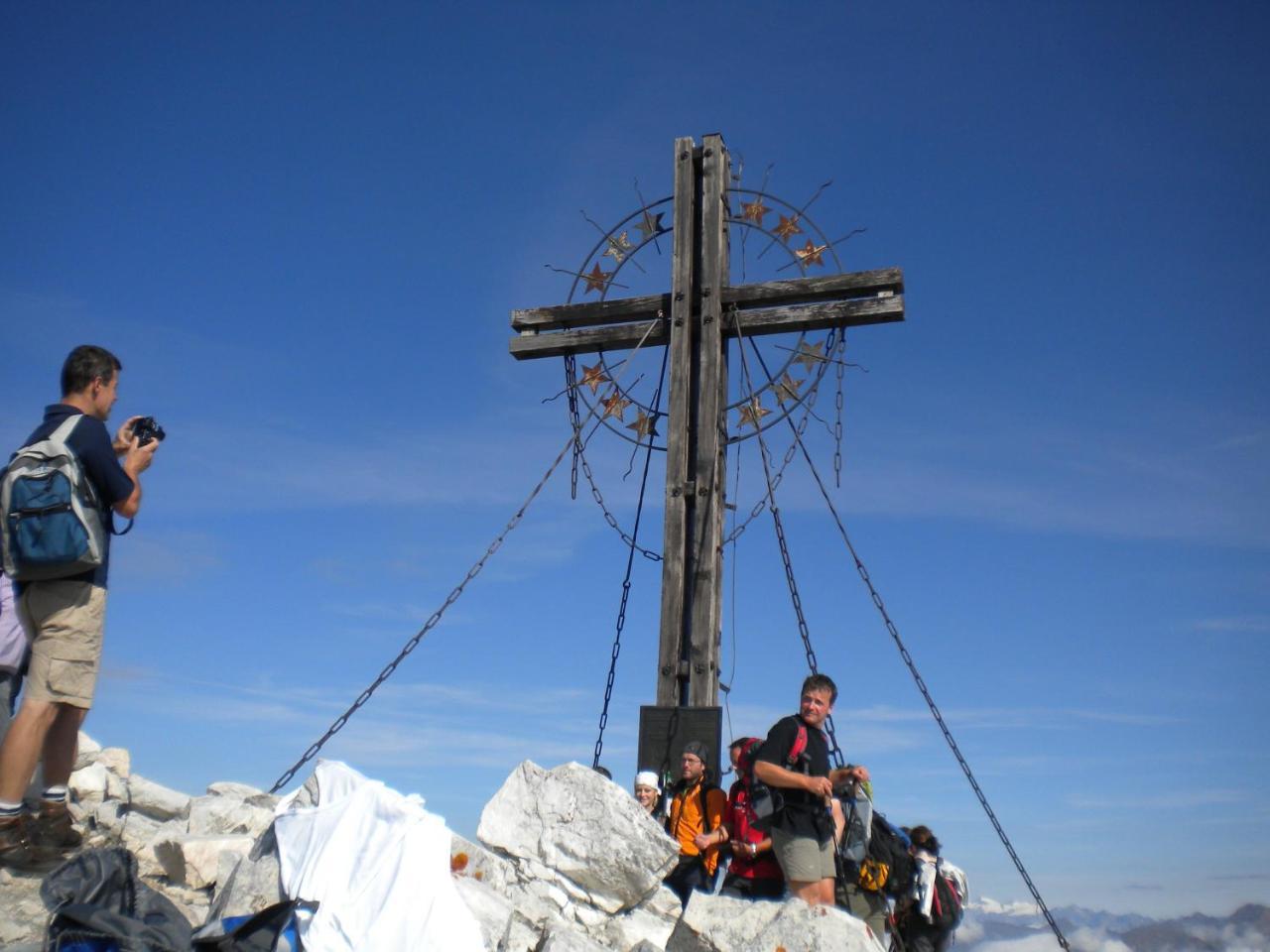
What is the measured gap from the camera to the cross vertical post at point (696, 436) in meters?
8.51

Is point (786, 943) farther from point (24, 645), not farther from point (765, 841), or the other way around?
point (24, 645)

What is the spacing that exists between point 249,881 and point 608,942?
1773 millimetres

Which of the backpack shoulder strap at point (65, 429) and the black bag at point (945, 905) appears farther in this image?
the black bag at point (945, 905)

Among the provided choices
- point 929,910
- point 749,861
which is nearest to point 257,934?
point 749,861

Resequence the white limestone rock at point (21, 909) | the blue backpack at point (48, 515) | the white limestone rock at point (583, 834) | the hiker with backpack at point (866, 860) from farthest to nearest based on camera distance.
→ 1. the hiker with backpack at point (866, 860)
2. the white limestone rock at point (583, 834)
3. the blue backpack at point (48, 515)
4. the white limestone rock at point (21, 909)

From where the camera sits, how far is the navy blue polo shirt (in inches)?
201

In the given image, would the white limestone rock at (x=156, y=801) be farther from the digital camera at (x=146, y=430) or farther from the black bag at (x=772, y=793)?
the black bag at (x=772, y=793)

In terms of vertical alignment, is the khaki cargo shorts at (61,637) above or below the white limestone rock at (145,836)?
above

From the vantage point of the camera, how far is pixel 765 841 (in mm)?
6582

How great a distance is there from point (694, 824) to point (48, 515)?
4.13 meters

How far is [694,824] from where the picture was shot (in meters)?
7.11

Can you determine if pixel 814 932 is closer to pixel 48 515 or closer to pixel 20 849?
pixel 20 849

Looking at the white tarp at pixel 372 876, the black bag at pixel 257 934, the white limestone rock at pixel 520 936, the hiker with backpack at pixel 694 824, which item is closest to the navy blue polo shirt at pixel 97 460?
the white tarp at pixel 372 876

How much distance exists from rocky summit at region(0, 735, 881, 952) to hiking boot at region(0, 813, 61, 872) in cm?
7
